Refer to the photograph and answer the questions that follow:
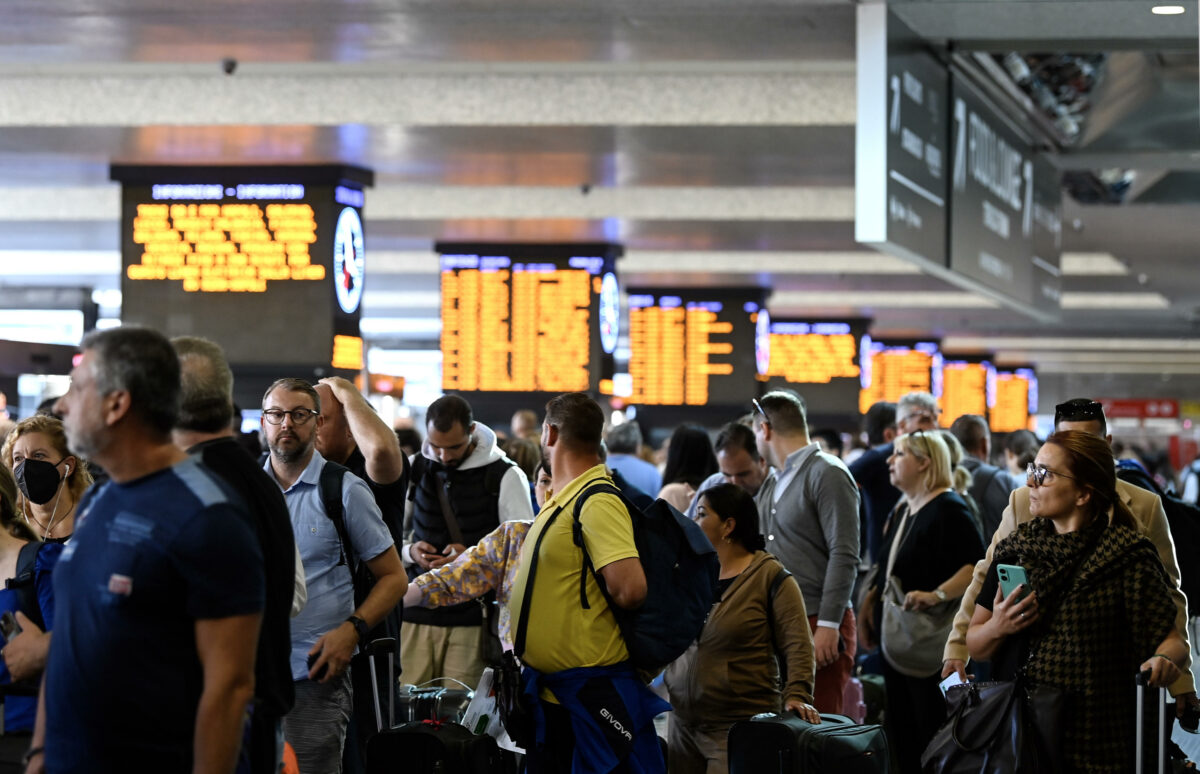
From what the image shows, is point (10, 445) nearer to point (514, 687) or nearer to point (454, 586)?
point (454, 586)

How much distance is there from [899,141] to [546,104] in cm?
318

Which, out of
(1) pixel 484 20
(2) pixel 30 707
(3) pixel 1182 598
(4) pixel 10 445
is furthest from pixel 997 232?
(2) pixel 30 707

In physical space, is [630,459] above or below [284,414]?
below

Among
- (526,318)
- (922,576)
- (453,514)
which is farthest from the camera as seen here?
(526,318)

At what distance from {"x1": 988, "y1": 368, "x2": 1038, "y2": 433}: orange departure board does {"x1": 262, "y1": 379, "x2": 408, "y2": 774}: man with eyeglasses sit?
22.2 meters

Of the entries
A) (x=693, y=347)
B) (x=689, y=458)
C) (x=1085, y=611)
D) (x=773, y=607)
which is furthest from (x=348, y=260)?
(x=693, y=347)

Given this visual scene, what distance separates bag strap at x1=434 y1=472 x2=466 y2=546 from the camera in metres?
6.14

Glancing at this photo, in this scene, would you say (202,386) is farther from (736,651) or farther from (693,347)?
(693,347)

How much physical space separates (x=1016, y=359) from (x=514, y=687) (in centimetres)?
2767

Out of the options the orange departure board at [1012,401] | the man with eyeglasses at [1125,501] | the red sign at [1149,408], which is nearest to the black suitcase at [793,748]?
the man with eyeglasses at [1125,501]

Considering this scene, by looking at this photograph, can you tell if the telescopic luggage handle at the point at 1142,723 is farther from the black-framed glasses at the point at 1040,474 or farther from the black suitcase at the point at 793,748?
the black suitcase at the point at 793,748

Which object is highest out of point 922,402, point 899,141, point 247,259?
point 899,141

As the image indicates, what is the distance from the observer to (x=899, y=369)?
22953 millimetres

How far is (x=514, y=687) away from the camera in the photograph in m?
4.05
